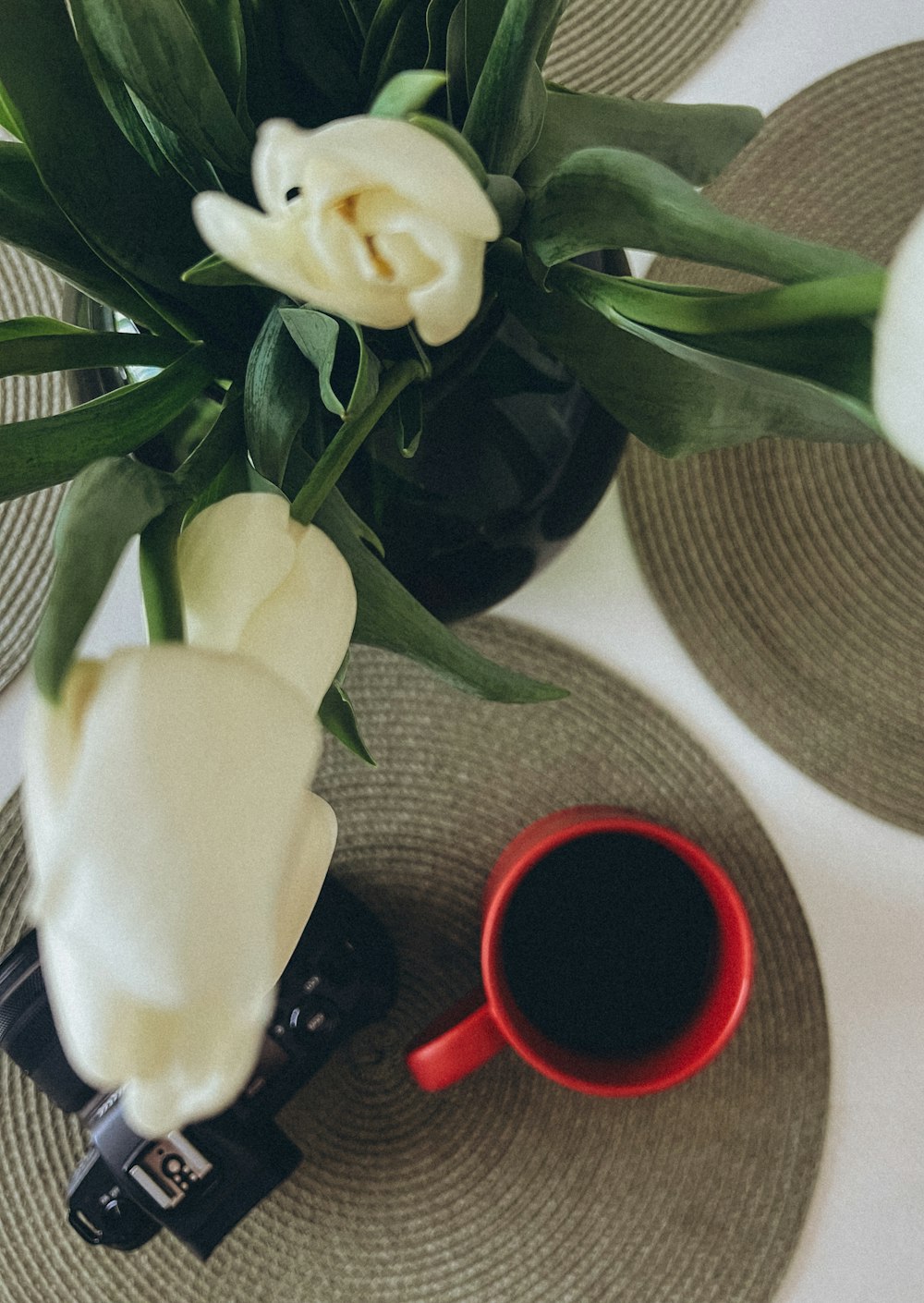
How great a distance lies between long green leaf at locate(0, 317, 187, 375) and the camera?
0.60ft

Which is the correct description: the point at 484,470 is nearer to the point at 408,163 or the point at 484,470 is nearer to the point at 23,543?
the point at 408,163

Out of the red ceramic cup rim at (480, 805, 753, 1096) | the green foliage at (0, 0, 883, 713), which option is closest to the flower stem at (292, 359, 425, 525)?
the green foliage at (0, 0, 883, 713)

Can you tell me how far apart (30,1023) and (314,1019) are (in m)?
0.10

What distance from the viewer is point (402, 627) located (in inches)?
7.6

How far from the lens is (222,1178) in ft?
1.34

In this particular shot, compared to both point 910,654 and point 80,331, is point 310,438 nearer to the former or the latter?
point 80,331

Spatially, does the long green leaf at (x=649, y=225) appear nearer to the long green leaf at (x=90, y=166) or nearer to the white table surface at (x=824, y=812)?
the long green leaf at (x=90, y=166)

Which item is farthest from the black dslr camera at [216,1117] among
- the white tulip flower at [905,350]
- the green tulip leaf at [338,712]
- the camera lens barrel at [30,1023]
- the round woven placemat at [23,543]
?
the white tulip flower at [905,350]

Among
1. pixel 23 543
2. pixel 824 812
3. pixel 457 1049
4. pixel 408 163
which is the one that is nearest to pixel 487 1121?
pixel 457 1049

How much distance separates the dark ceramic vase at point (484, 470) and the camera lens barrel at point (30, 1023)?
8.6 inches

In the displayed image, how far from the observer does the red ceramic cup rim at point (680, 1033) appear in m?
0.37

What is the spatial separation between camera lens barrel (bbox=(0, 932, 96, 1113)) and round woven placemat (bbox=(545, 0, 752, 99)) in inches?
15.5

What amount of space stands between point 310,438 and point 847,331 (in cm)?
10

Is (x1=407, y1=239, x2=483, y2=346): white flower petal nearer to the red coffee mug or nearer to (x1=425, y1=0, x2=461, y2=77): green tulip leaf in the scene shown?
(x1=425, y1=0, x2=461, y2=77): green tulip leaf
